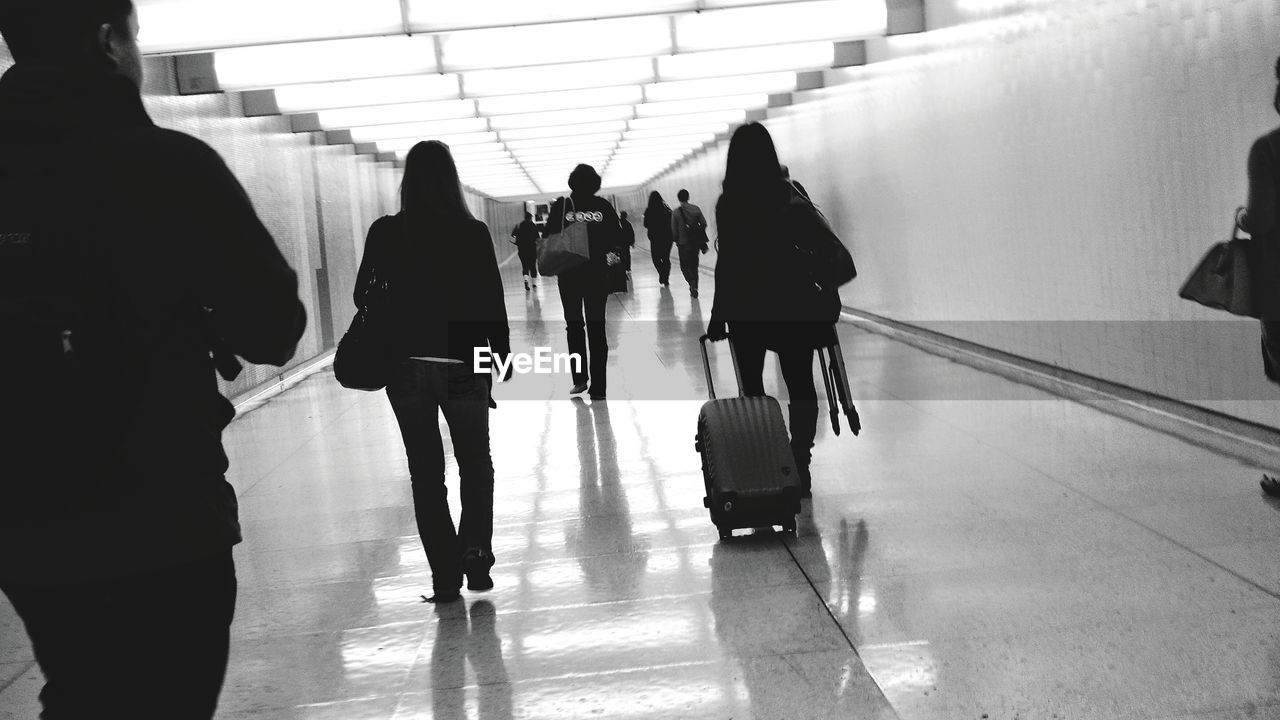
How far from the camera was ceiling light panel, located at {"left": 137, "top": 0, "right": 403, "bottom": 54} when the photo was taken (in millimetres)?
9117

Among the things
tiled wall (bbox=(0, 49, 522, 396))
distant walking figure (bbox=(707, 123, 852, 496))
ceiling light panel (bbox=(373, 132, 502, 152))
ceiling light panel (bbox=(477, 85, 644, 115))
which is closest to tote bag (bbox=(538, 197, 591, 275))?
tiled wall (bbox=(0, 49, 522, 396))

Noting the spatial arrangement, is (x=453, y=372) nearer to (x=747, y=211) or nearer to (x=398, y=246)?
(x=398, y=246)

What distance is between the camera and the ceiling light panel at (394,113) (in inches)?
591

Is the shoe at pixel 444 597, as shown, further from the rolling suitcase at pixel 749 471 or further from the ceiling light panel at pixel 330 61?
the ceiling light panel at pixel 330 61

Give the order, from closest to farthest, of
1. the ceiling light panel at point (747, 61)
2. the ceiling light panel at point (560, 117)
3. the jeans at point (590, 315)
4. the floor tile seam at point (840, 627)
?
the floor tile seam at point (840, 627), the jeans at point (590, 315), the ceiling light panel at point (747, 61), the ceiling light panel at point (560, 117)

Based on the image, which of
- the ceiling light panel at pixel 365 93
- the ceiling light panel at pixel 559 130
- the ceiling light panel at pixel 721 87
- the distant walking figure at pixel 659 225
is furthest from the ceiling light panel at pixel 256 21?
the distant walking figure at pixel 659 225

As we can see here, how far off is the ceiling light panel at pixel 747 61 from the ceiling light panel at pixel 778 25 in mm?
1982

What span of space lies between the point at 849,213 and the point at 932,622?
12.1 metres

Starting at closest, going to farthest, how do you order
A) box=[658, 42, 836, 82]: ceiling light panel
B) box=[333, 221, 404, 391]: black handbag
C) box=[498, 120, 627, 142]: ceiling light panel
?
box=[333, 221, 404, 391]: black handbag → box=[658, 42, 836, 82]: ceiling light panel → box=[498, 120, 627, 142]: ceiling light panel

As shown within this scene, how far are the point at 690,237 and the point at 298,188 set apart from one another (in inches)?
297

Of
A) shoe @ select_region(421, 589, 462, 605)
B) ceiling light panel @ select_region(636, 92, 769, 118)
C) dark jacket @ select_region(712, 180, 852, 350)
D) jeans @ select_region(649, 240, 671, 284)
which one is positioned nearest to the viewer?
shoe @ select_region(421, 589, 462, 605)

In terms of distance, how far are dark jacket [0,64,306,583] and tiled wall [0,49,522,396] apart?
583 cm

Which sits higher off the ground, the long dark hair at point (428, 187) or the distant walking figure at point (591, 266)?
the long dark hair at point (428, 187)

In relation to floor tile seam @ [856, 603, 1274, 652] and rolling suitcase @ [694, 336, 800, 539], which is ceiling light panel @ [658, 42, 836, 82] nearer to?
rolling suitcase @ [694, 336, 800, 539]
